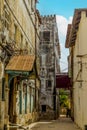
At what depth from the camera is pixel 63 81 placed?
49.5 m

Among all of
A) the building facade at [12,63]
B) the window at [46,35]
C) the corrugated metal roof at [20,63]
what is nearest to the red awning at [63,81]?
the window at [46,35]

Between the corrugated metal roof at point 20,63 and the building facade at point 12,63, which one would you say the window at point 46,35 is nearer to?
the building facade at point 12,63

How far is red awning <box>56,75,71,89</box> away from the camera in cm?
4862

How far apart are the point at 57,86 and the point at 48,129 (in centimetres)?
2334

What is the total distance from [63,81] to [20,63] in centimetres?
3055

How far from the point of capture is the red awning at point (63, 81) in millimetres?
48622

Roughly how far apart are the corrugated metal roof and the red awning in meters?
28.9

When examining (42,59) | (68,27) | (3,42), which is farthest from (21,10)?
(42,59)

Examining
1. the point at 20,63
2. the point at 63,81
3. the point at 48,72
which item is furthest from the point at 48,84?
the point at 20,63

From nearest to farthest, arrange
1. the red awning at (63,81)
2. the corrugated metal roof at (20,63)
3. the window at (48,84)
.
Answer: the corrugated metal roof at (20,63), the window at (48,84), the red awning at (63,81)

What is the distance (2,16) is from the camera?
18.4 meters

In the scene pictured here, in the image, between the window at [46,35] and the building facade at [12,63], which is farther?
the window at [46,35]

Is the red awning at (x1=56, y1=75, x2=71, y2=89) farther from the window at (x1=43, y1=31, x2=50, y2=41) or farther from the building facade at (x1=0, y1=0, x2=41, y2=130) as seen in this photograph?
the building facade at (x1=0, y1=0, x2=41, y2=130)

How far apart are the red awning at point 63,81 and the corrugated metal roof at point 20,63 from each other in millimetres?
28936
